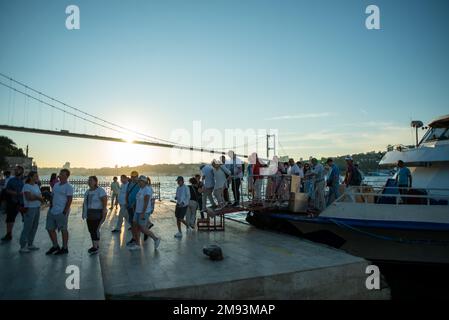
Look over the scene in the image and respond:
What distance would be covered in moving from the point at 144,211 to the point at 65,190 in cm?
174

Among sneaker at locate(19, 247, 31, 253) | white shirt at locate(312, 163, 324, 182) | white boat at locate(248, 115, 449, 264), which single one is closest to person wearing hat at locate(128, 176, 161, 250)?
sneaker at locate(19, 247, 31, 253)

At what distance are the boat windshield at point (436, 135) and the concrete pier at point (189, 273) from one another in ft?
21.9

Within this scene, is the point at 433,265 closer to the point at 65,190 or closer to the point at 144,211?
the point at 144,211

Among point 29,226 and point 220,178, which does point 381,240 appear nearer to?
point 220,178

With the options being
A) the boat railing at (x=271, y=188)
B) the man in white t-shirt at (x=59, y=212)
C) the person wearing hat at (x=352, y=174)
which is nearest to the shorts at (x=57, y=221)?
the man in white t-shirt at (x=59, y=212)

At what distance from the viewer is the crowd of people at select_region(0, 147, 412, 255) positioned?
6824 millimetres

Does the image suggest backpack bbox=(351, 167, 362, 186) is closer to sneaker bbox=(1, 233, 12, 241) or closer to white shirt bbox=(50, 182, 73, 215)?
white shirt bbox=(50, 182, 73, 215)

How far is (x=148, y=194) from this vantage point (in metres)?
7.39

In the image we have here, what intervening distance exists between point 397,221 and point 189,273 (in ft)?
19.5

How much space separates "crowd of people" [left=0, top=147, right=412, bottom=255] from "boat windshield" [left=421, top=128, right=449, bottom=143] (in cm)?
294

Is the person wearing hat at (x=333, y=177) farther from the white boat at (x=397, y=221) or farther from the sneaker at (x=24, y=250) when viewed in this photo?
the sneaker at (x=24, y=250)

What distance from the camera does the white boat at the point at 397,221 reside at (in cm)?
804
